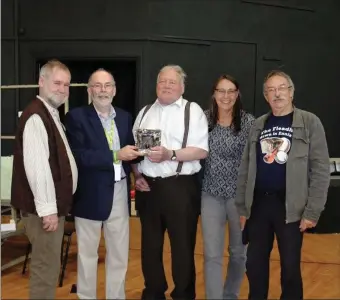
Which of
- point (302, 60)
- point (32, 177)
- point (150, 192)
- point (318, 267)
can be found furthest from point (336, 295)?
point (302, 60)

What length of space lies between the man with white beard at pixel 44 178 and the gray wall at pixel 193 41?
10.7 feet

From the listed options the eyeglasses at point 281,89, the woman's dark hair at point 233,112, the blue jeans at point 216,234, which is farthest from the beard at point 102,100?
the eyeglasses at point 281,89

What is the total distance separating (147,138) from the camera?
8.04 feet

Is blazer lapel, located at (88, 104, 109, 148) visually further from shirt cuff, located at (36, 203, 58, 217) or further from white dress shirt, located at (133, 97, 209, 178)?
shirt cuff, located at (36, 203, 58, 217)

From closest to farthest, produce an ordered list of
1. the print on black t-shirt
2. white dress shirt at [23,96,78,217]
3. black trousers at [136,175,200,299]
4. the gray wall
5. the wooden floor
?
white dress shirt at [23,96,78,217], the print on black t-shirt, black trousers at [136,175,200,299], the wooden floor, the gray wall

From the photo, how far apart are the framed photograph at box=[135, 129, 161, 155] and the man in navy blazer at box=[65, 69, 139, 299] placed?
0.16 feet

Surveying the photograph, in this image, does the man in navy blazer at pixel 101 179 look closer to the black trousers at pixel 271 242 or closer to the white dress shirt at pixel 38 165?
the white dress shirt at pixel 38 165

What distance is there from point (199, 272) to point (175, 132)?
4.53 feet

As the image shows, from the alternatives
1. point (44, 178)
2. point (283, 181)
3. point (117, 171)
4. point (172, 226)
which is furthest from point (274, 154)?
point (44, 178)

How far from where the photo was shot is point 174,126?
2574 millimetres

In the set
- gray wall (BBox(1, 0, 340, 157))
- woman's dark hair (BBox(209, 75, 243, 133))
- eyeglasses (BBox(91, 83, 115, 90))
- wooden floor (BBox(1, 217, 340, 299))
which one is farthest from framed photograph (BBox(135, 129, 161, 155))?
gray wall (BBox(1, 0, 340, 157))

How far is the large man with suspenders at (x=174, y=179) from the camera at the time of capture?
2570mm

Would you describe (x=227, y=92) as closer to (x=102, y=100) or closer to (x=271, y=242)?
(x=102, y=100)

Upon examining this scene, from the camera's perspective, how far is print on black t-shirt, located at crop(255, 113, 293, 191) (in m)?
2.37
